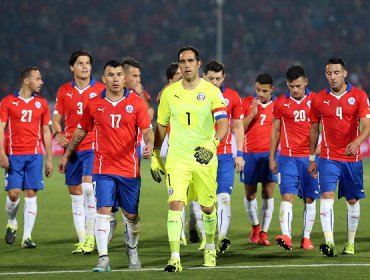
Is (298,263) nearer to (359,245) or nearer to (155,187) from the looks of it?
(359,245)

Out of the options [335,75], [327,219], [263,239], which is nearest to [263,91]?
[263,239]

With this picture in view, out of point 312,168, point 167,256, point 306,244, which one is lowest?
point 167,256

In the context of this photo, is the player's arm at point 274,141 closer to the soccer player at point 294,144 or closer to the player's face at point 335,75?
the soccer player at point 294,144

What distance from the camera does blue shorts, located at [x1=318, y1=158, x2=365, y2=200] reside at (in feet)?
35.5

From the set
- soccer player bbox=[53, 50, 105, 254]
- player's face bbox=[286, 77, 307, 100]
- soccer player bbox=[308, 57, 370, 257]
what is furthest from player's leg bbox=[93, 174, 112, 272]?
player's face bbox=[286, 77, 307, 100]

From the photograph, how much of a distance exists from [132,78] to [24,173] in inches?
71.6

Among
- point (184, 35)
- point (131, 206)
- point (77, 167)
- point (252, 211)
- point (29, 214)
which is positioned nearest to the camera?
point (131, 206)

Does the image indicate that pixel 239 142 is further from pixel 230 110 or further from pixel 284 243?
pixel 284 243

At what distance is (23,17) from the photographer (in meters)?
39.7

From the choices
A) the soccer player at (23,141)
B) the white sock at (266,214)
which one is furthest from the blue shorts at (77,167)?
the white sock at (266,214)

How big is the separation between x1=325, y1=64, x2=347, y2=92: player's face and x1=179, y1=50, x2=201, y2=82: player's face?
1.84 m

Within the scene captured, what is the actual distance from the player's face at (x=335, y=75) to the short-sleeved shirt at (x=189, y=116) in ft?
5.58

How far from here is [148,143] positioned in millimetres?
9227

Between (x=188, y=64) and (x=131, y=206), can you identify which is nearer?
(x=188, y=64)
